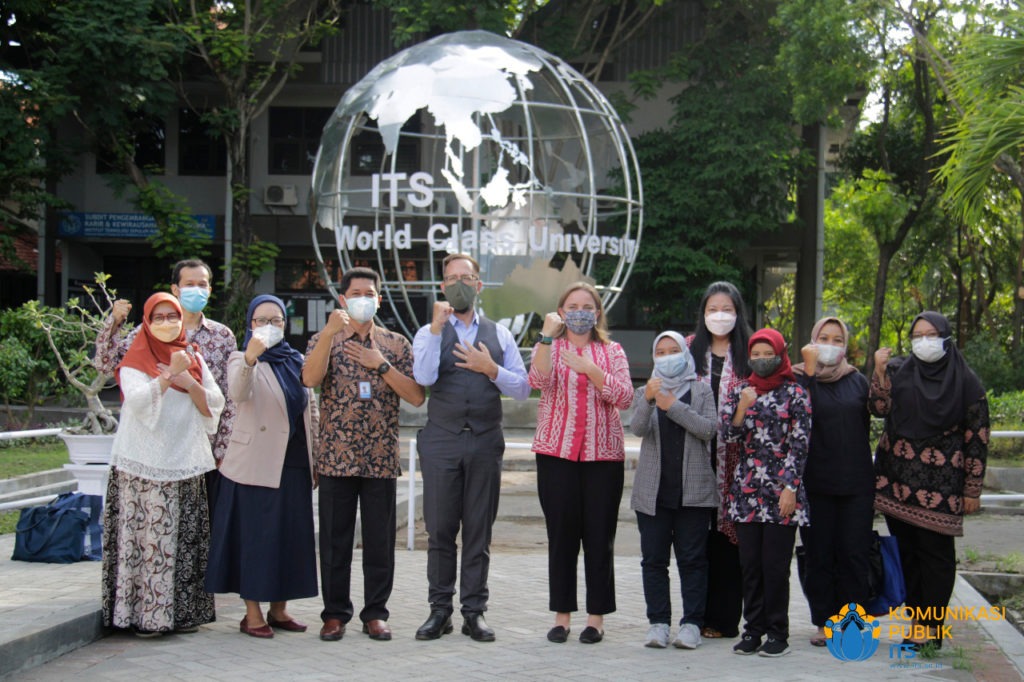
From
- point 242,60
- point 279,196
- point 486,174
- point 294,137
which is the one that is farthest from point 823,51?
point 294,137

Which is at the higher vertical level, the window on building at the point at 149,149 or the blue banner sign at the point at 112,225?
the window on building at the point at 149,149

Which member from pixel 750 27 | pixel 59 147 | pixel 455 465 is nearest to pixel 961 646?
pixel 455 465

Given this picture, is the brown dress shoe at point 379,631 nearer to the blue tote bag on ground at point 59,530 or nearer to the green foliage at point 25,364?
the blue tote bag on ground at point 59,530

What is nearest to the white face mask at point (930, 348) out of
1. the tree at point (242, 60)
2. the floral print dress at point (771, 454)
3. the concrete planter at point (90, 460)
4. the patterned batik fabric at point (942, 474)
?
the patterned batik fabric at point (942, 474)

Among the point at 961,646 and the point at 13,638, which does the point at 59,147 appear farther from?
the point at 961,646

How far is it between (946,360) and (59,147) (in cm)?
2164

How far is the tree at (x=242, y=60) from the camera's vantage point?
22.1 metres

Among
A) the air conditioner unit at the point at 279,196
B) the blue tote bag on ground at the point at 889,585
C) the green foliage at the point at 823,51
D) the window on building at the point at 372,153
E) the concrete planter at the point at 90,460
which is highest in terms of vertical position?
the green foliage at the point at 823,51

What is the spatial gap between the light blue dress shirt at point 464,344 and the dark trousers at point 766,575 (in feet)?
4.47

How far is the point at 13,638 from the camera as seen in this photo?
518 centimetres

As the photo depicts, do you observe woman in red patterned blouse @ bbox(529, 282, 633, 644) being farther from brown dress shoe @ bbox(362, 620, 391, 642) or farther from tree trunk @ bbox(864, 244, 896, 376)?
tree trunk @ bbox(864, 244, 896, 376)

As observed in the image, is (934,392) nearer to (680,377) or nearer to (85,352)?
(680,377)

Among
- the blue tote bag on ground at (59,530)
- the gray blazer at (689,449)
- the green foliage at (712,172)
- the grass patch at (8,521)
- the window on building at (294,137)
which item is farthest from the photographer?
the window on building at (294,137)

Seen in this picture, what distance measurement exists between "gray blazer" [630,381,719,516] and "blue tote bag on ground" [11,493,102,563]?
356 cm
